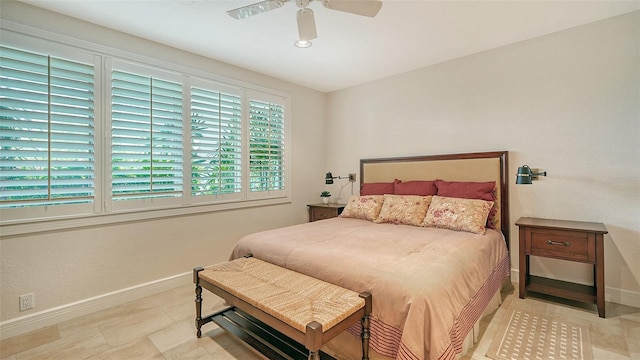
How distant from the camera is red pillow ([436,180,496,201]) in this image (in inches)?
118

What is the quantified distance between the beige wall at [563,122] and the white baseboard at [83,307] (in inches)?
136

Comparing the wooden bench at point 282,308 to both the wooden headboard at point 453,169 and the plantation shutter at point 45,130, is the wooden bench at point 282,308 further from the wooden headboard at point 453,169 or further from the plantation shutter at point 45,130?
the wooden headboard at point 453,169

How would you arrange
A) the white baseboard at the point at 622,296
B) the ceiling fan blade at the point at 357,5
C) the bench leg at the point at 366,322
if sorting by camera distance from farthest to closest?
1. the white baseboard at the point at 622,296
2. the ceiling fan blade at the point at 357,5
3. the bench leg at the point at 366,322

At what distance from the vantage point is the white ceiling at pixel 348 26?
2350 millimetres

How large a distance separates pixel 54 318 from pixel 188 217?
4.38 ft

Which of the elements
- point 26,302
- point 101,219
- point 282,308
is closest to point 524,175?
point 282,308

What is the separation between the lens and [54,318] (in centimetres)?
239

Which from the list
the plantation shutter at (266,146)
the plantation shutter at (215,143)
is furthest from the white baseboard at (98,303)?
the plantation shutter at (266,146)

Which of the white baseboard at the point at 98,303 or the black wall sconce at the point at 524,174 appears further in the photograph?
the black wall sconce at the point at 524,174

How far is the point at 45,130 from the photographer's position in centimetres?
232

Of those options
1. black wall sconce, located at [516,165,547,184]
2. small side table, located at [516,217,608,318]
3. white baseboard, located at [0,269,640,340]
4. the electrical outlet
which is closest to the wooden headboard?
black wall sconce, located at [516,165,547,184]

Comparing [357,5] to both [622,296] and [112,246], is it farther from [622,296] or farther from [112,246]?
[622,296]

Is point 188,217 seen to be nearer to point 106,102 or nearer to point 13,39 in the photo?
point 106,102

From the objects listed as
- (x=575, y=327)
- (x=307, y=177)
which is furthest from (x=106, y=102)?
(x=575, y=327)
